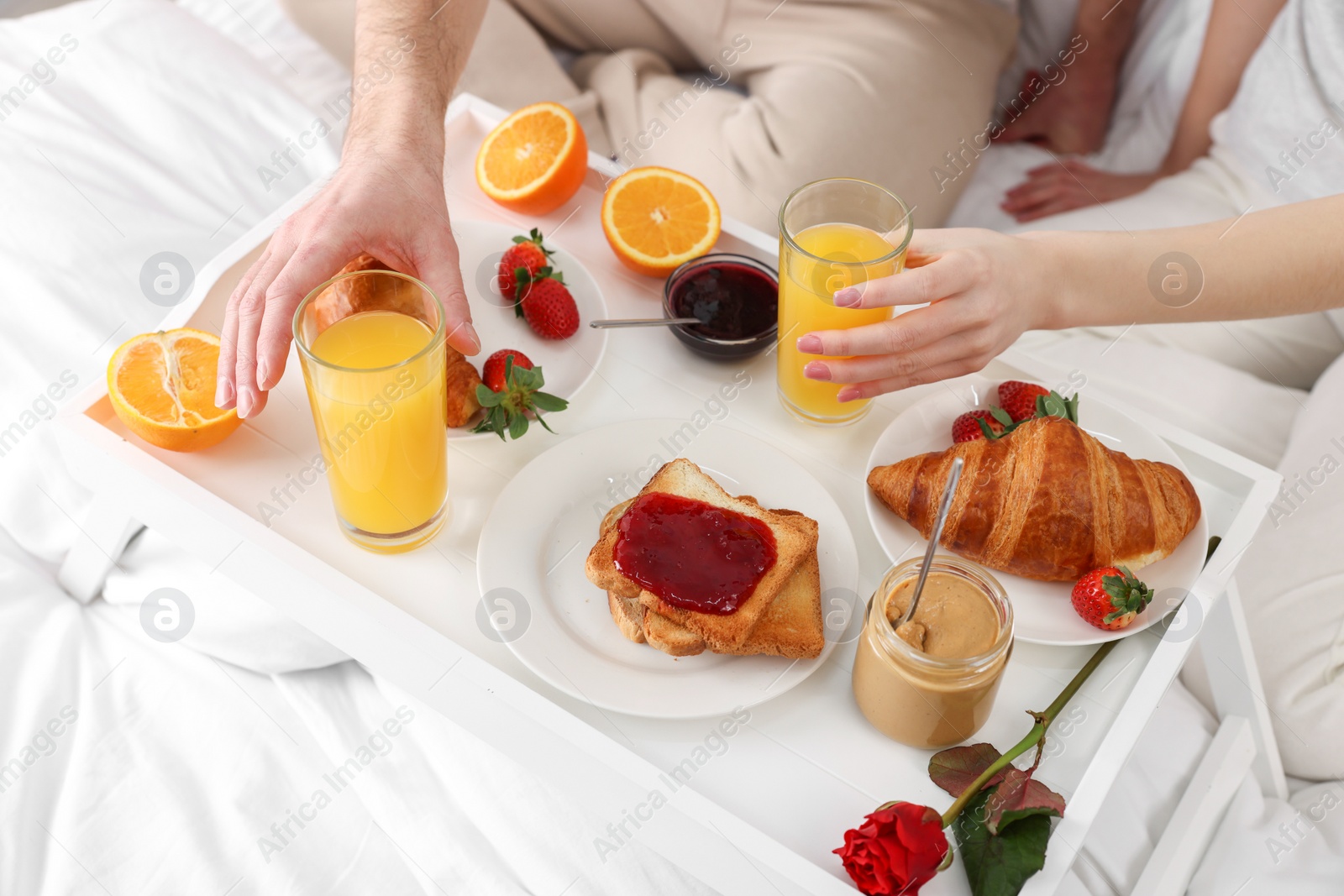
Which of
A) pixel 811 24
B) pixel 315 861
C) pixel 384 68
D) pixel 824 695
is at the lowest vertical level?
pixel 315 861

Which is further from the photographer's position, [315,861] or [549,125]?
[549,125]

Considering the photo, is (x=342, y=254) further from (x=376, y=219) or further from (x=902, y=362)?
(x=902, y=362)

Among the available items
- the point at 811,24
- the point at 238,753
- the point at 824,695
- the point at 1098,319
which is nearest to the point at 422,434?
the point at 824,695

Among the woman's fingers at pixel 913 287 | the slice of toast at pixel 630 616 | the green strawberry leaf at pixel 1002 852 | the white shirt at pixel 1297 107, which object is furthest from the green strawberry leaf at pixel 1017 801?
the white shirt at pixel 1297 107

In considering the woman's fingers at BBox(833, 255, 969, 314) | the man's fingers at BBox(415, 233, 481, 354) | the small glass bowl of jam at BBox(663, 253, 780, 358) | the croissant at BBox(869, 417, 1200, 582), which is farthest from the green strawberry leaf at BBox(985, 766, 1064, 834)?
the man's fingers at BBox(415, 233, 481, 354)

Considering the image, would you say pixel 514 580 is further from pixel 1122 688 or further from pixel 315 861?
pixel 1122 688

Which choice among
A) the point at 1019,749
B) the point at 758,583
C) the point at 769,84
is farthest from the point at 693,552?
the point at 769,84

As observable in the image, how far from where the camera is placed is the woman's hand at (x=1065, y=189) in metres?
2.04

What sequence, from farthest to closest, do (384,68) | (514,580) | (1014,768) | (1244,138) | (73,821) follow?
(1244,138), (384,68), (73,821), (514,580), (1014,768)

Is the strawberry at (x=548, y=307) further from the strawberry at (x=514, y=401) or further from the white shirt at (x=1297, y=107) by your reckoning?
the white shirt at (x=1297, y=107)

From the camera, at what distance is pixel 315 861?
123 centimetres

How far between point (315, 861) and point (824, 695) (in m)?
0.66

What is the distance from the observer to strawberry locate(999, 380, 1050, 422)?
1.19m

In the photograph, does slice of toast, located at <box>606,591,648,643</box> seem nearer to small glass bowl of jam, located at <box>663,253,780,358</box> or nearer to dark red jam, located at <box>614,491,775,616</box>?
dark red jam, located at <box>614,491,775,616</box>
